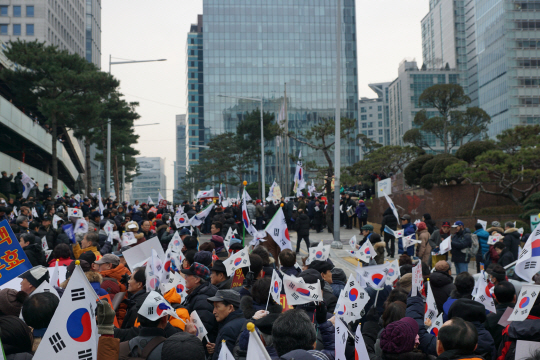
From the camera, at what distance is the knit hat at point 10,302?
4953 mm

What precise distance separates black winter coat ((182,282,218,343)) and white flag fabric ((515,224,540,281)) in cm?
348

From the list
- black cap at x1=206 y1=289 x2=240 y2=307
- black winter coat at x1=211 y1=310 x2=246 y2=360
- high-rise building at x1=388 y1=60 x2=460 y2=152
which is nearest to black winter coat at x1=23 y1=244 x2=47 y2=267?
black cap at x1=206 y1=289 x2=240 y2=307

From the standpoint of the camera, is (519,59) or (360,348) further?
(519,59)

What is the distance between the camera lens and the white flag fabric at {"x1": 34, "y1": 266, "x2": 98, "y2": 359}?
3.82m

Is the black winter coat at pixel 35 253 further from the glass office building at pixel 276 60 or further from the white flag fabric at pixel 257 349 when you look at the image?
the glass office building at pixel 276 60

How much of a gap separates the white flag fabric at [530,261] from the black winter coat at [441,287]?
2.53ft

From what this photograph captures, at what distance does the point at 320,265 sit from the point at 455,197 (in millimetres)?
16973

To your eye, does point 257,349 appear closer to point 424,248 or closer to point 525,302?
point 525,302

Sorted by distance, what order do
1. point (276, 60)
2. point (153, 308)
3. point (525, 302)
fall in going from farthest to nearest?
point (276, 60) < point (525, 302) < point (153, 308)

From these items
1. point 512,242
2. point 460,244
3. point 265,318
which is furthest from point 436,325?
point 460,244

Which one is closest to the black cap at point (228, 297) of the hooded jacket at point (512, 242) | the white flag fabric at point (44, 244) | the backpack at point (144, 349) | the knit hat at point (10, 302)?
the backpack at point (144, 349)

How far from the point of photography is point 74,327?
13.0 feet

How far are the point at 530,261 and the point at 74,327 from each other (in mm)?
4901

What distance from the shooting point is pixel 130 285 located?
6570 mm
